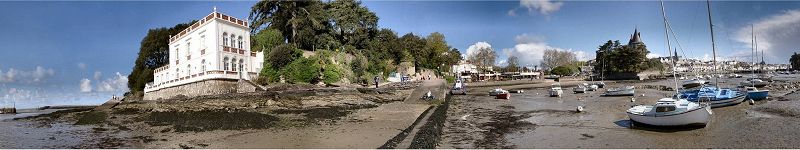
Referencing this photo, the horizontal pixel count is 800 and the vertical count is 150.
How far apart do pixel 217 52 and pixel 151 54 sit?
33.3 metres

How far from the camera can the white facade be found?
38.1 metres

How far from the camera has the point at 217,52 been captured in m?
38.0

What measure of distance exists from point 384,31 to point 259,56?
81.3 ft

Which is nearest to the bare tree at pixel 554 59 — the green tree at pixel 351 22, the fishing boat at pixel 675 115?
the green tree at pixel 351 22

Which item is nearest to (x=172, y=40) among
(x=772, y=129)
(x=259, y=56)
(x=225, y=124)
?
(x=259, y=56)

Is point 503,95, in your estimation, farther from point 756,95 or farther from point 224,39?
point 224,39

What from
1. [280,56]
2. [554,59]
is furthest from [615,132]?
[554,59]

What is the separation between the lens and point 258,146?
1431 centimetres

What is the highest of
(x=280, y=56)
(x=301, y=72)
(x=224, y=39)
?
(x=224, y=39)

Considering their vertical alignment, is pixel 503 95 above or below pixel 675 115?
below

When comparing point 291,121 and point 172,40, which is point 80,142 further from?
point 172,40

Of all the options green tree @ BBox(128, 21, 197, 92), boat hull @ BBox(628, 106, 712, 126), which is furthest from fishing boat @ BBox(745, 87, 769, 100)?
green tree @ BBox(128, 21, 197, 92)

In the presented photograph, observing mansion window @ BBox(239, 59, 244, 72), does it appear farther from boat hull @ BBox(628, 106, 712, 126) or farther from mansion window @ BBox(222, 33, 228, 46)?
boat hull @ BBox(628, 106, 712, 126)

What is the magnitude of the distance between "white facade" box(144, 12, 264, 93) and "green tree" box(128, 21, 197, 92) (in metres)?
18.2
